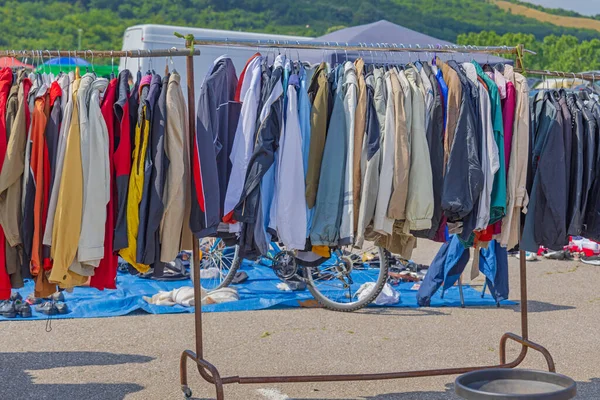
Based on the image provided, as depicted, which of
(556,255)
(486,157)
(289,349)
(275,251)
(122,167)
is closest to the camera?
(122,167)

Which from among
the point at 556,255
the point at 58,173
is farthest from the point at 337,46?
the point at 556,255

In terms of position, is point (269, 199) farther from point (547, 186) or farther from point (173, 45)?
point (173, 45)

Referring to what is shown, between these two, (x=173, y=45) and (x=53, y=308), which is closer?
(x=53, y=308)

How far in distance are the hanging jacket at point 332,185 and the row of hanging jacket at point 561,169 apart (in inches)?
52.0

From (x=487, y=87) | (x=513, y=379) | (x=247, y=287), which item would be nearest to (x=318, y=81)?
(x=487, y=87)

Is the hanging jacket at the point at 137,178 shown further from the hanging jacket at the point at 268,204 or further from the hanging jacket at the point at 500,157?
the hanging jacket at the point at 500,157

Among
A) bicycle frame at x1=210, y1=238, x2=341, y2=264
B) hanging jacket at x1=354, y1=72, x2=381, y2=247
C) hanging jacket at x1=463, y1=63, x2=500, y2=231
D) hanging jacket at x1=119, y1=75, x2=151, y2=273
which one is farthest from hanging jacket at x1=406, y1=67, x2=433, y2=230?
bicycle frame at x1=210, y1=238, x2=341, y2=264

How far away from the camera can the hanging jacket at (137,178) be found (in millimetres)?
4754

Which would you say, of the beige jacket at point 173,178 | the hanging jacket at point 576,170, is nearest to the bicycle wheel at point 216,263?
the beige jacket at point 173,178

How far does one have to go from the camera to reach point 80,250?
184 inches

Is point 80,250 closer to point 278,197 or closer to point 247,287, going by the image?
point 278,197

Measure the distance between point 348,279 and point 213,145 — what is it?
3.89 metres

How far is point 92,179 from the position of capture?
4.68 metres

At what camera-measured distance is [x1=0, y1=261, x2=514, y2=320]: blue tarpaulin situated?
791cm
